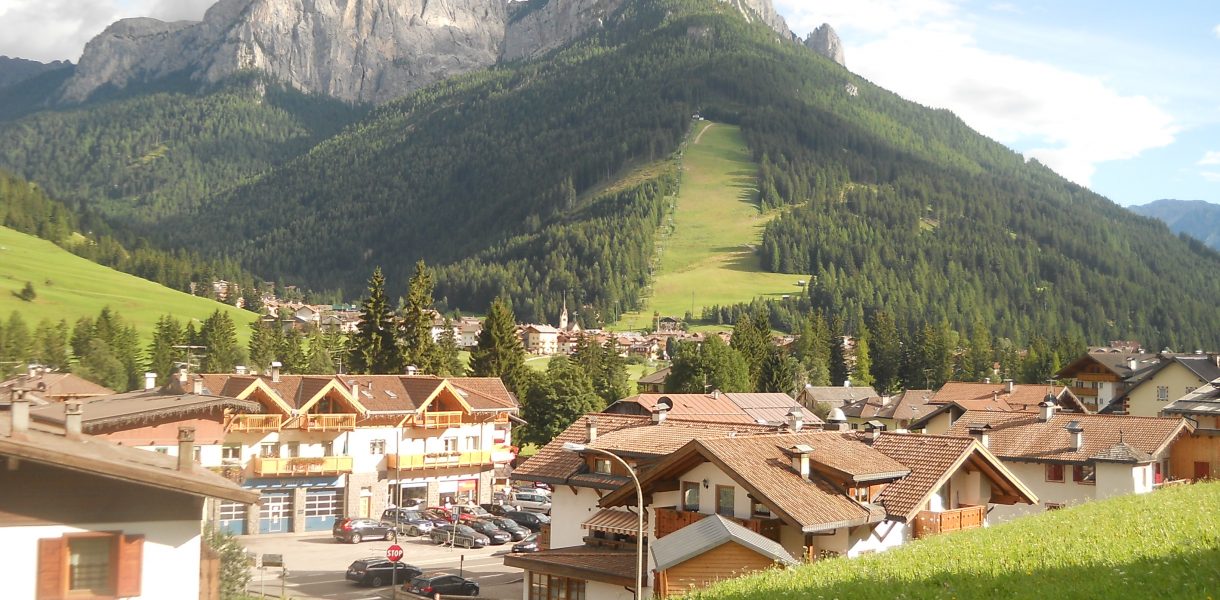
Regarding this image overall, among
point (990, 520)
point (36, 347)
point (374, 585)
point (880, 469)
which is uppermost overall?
point (36, 347)

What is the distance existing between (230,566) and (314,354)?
89872 millimetres

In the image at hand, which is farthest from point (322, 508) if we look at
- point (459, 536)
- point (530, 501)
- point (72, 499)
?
point (72, 499)

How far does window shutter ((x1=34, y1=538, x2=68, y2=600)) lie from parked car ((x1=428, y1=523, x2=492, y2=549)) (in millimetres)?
41101

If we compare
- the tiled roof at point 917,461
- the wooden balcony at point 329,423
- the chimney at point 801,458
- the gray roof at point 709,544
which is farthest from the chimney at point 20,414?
the wooden balcony at point 329,423

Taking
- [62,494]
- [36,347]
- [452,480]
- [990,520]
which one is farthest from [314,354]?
[62,494]

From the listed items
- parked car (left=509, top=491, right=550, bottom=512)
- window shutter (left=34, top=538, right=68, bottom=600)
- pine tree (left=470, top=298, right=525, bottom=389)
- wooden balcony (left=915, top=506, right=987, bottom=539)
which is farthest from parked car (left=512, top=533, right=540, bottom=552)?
pine tree (left=470, top=298, right=525, bottom=389)

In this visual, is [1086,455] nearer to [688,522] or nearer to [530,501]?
[688,522]

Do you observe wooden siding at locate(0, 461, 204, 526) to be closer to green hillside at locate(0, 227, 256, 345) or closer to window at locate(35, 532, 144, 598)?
window at locate(35, 532, 144, 598)

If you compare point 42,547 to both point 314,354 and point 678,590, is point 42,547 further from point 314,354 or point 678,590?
point 314,354

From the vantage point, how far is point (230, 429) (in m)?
56.1

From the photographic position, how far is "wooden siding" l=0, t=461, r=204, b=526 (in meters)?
12.4

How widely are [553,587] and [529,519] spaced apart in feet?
95.5

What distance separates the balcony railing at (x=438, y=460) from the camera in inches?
2446

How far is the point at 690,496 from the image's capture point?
29250 millimetres
